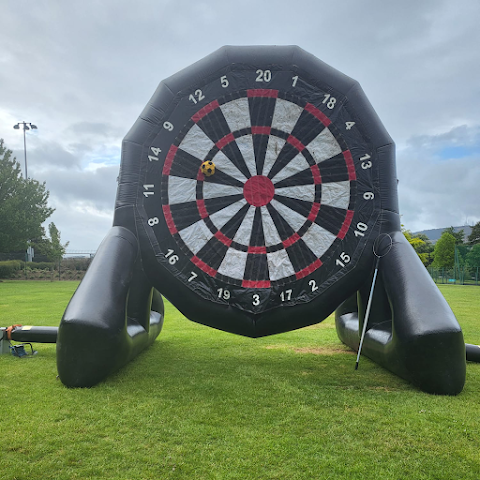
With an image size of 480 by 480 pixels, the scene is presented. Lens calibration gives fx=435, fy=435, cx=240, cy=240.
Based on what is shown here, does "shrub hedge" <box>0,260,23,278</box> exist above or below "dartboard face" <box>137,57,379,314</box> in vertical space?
below

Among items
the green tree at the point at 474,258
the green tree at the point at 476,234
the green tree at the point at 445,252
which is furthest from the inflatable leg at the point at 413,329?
the green tree at the point at 476,234

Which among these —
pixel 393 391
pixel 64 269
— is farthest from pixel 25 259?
pixel 393 391

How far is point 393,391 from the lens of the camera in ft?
14.7

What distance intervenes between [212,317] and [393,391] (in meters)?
2.12

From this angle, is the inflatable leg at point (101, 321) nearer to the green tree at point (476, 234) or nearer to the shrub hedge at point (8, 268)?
the shrub hedge at point (8, 268)

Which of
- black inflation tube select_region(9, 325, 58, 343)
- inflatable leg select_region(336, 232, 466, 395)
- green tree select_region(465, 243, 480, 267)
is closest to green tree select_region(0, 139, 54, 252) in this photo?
black inflation tube select_region(9, 325, 58, 343)

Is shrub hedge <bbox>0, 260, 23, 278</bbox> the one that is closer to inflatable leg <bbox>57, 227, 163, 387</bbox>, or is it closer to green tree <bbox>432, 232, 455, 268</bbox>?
inflatable leg <bbox>57, 227, 163, 387</bbox>

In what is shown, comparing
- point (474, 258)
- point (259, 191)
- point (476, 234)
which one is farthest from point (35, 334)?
point (476, 234)

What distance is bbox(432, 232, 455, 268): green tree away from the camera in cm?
4494

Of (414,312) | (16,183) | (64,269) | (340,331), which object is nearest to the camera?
(414,312)

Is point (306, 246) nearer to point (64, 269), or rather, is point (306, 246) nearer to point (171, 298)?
point (171, 298)

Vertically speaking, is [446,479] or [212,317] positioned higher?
[212,317]

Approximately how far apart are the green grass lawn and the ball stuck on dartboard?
2420 millimetres

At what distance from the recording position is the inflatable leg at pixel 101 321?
4.36 m
